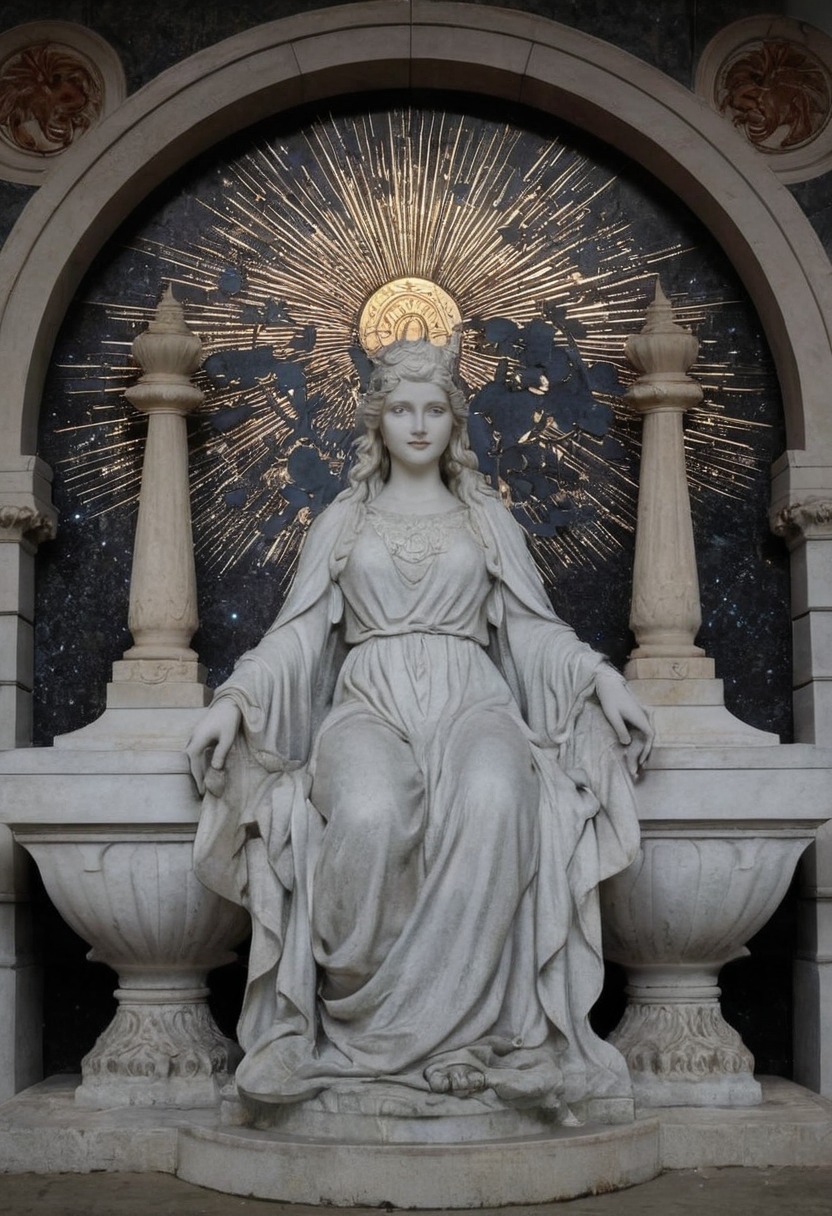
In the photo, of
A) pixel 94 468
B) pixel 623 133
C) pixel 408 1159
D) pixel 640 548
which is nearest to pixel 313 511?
pixel 94 468

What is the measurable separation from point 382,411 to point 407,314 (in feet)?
3.38

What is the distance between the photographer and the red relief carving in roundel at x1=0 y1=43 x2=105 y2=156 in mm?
6867

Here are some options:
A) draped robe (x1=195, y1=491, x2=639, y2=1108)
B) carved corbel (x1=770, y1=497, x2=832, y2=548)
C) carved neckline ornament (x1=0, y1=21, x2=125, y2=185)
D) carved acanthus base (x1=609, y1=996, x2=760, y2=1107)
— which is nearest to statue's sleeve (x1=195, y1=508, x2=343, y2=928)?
draped robe (x1=195, y1=491, x2=639, y2=1108)

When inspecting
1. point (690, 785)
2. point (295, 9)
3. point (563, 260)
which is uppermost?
point (295, 9)

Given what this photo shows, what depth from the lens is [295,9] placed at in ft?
22.8

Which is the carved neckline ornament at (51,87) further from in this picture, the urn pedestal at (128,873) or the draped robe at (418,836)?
the urn pedestal at (128,873)

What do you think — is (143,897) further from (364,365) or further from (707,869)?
(364,365)

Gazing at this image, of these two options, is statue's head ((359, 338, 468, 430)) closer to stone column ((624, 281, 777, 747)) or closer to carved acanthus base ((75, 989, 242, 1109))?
stone column ((624, 281, 777, 747))

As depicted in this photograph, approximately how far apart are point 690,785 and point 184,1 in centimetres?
345

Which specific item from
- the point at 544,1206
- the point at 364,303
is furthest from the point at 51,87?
the point at 544,1206

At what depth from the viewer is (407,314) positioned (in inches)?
277

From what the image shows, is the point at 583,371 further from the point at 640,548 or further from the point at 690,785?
the point at 690,785

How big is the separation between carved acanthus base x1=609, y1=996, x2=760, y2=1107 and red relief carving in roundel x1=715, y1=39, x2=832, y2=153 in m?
3.13

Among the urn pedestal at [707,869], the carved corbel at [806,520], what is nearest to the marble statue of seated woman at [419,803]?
the urn pedestal at [707,869]
